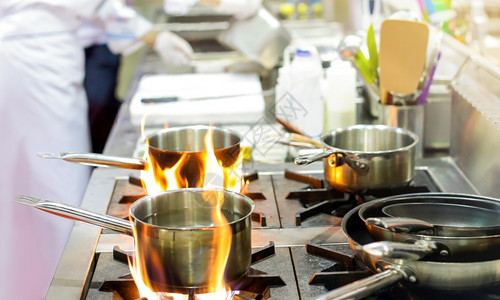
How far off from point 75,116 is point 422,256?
1.98 metres

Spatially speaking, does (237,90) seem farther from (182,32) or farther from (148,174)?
(182,32)

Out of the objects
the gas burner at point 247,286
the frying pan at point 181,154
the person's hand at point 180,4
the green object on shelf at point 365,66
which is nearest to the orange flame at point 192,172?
the frying pan at point 181,154

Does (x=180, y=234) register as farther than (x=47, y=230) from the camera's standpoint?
No

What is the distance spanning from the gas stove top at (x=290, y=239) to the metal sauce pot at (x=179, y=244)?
60 mm

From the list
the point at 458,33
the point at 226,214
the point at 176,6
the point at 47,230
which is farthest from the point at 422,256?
the point at 176,6

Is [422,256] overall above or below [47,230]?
above

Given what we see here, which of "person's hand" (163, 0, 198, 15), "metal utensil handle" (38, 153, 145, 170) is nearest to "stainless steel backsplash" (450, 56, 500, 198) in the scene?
"metal utensil handle" (38, 153, 145, 170)

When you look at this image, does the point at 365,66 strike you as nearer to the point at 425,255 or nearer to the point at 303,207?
the point at 303,207

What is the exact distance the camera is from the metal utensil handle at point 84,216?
100 centimetres

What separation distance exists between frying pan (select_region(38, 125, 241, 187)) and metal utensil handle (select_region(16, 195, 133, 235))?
0.21m

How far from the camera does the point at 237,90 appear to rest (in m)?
2.23

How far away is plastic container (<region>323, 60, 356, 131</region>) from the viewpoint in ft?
5.57

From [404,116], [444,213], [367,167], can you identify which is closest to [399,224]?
[444,213]

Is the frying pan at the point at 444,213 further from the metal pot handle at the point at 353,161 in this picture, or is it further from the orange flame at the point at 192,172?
the orange flame at the point at 192,172
